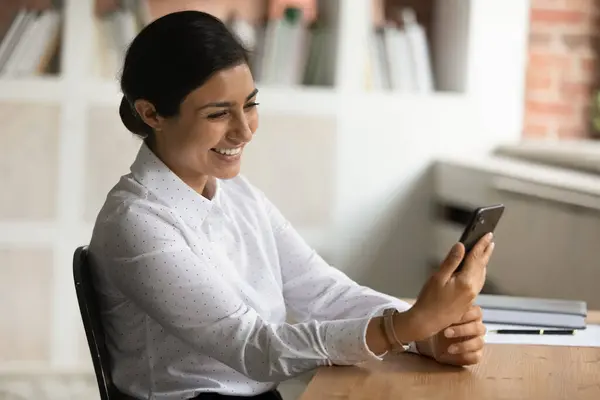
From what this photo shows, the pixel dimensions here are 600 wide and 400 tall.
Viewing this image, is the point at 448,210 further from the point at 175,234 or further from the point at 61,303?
the point at 175,234

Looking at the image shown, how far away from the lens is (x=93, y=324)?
1486 millimetres

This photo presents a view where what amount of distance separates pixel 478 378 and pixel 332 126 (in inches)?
90.3

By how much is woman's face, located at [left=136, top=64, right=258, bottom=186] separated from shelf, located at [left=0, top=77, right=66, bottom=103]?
6.22 ft

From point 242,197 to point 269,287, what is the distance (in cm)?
19

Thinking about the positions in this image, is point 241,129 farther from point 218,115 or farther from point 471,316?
point 471,316

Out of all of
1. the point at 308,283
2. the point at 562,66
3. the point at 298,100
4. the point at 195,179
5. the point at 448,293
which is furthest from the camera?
the point at 562,66

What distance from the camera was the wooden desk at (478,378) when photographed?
125 cm

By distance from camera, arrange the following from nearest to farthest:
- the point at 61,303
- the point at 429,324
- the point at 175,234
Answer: the point at 429,324, the point at 175,234, the point at 61,303

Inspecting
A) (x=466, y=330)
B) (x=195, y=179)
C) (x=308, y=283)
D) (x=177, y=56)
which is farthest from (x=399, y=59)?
(x=466, y=330)

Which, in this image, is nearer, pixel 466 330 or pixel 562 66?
pixel 466 330

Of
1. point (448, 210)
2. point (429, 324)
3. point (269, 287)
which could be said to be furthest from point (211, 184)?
point (448, 210)

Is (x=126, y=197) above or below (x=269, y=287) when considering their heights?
above

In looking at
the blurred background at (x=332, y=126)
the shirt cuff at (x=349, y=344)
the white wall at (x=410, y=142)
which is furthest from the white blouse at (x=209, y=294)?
the white wall at (x=410, y=142)

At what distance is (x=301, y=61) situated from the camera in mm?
3611
